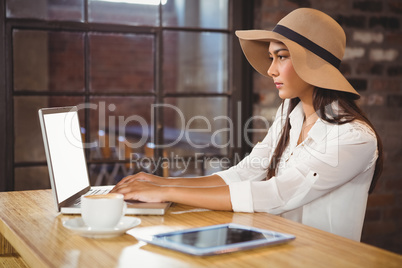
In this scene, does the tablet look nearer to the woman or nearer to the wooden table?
the wooden table

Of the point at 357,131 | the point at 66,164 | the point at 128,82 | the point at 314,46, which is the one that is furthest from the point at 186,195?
the point at 128,82

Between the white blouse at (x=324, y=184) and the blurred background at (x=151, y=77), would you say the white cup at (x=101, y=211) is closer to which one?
the white blouse at (x=324, y=184)

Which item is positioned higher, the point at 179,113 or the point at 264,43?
the point at 264,43

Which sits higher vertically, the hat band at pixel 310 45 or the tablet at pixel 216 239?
the hat band at pixel 310 45

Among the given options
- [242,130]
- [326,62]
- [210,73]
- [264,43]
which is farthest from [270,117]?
[326,62]

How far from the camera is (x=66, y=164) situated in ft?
5.63

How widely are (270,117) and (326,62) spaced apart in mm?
1238

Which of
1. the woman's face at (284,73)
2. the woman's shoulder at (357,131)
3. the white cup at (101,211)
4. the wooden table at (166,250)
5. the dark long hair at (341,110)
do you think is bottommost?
the wooden table at (166,250)

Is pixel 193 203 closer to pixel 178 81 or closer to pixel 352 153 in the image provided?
pixel 352 153

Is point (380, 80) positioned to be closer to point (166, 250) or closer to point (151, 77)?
point (151, 77)

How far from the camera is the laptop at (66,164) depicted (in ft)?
5.14

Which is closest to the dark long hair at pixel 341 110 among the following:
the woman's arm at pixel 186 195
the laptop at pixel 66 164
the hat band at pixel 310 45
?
the hat band at pixel 310 45

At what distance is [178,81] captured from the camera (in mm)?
3074

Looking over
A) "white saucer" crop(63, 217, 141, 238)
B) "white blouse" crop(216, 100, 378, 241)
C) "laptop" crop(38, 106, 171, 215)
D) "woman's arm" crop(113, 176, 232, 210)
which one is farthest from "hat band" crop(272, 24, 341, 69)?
"white saucer" crop(63, 217, 141, 238)
